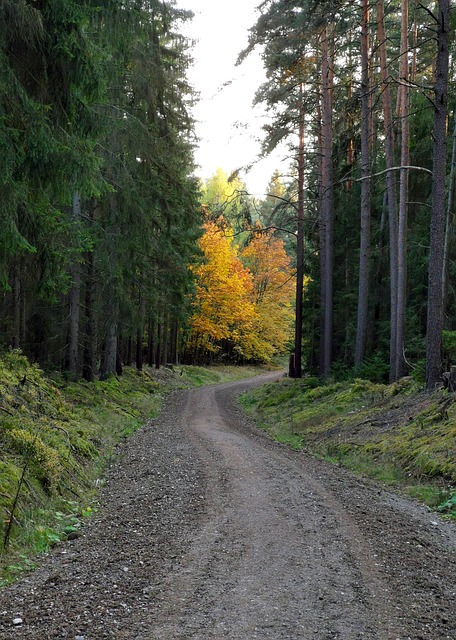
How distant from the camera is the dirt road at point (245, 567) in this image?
4.22 meters

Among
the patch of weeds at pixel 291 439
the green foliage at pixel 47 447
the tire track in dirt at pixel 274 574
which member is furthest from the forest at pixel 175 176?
the tire track in dirt at pixel 274 574

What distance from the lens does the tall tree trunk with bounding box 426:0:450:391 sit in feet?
39.7

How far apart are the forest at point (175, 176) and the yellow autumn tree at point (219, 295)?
30.3 feet

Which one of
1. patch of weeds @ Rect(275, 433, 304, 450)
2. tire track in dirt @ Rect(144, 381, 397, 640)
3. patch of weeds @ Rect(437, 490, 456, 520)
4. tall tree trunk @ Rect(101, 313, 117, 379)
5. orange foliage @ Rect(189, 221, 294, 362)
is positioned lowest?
patch of weeds @ Rect(275, 433, 304, 450)

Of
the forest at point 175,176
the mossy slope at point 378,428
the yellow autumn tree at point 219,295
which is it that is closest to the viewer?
the forest at point 175,176

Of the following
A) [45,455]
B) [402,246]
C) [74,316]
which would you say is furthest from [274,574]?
[402,246]

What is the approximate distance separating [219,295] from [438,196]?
2948cm

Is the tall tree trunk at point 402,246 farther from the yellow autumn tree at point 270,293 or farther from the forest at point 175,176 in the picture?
the yellow autumn tree at point 270,293

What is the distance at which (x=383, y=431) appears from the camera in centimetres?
1215

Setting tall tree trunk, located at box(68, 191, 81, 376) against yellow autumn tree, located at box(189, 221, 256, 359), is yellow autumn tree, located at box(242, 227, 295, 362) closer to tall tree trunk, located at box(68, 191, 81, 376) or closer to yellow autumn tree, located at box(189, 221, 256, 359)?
yellow autumn tree, located at box(189, 221, 256, 359)

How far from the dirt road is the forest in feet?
13.6

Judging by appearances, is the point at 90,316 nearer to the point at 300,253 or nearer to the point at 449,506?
the point at 300,253

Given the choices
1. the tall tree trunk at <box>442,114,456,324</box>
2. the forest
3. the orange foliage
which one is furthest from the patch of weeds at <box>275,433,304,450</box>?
the orange foliage

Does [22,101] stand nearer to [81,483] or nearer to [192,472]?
[81,483]
